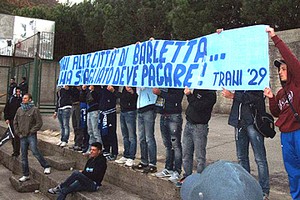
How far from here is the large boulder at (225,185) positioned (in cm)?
101

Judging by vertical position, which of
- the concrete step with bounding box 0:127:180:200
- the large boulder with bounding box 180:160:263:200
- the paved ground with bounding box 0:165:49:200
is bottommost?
the paved ground with bounding box 0:165:49:200

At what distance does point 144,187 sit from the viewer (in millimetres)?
4695

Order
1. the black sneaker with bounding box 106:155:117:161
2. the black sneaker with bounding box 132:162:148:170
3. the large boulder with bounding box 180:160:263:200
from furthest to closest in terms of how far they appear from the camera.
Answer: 1. the black sneaker with bounding box 106:155:117:161
2. the black sneaker with bounding box 132:162:148:170
3. the large boulder with bounding box 180:160:263:200

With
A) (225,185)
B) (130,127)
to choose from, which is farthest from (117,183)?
(225,185)

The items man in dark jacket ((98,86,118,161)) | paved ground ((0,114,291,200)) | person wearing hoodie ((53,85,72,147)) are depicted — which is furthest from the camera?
person wearing hoodie ((53,85,72,147))

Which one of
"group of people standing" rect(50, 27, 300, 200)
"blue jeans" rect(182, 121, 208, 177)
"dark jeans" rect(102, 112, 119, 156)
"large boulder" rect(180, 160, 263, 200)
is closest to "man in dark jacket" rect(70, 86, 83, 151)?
"group of people standing" rect(50, 27, 300, 200)

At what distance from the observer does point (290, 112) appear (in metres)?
2.91

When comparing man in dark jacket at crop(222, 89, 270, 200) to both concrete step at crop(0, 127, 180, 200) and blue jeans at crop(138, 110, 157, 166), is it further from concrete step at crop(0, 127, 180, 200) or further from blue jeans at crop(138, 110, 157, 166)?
blue jeans at crop(138, 110, 157, 166)

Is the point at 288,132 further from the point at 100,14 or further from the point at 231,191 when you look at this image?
the point at 100,14

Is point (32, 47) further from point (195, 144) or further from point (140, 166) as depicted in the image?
point (195, 144)

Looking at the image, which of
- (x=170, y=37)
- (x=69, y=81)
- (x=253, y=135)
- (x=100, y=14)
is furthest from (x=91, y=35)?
(x=253, y=135)

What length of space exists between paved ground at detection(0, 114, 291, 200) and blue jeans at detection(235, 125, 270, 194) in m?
0.40

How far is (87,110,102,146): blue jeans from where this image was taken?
5.80 metres

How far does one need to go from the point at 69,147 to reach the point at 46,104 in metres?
7.60
